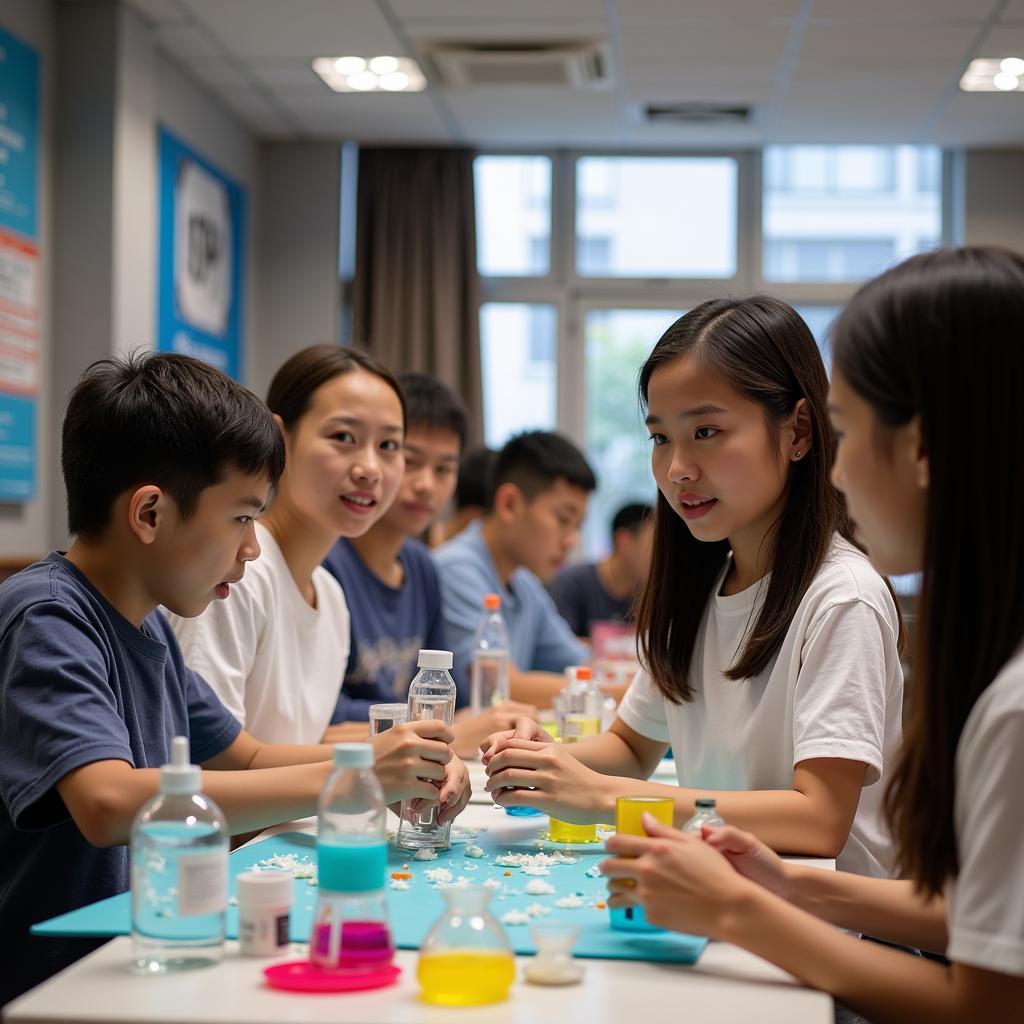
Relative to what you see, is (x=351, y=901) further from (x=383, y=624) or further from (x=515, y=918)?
(x=383, y=624)

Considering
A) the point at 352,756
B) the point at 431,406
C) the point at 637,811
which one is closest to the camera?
the point at 352,756

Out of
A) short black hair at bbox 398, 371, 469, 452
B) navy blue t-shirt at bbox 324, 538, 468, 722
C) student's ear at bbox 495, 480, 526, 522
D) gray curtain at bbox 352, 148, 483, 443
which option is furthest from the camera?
gray curtain at bbox 352, 148, 483, 443

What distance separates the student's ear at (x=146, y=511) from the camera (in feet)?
4.86

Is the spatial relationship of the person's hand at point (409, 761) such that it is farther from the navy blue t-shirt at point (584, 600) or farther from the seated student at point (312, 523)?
the navy blue t-shirt at point (584, 600)

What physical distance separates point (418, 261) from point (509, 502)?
2939mm

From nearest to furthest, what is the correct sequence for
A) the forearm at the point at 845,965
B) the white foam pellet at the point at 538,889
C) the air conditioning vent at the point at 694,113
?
1. the forearm at the point at 845,965
2. the white foam pellet at the point at 538,889
3. the air conditioning vent at the point at 694,113

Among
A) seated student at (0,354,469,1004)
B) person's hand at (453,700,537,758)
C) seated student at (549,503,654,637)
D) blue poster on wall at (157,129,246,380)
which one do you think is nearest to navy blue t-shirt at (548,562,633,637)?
seated student at (549,503,654,637)

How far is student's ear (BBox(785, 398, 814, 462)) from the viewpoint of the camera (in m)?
1.75

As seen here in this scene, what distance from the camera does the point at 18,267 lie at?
4215 millimetres

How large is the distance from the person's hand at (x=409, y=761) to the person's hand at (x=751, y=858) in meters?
0.36

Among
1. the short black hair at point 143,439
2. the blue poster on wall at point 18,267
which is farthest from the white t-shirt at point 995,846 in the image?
the blue poster on wall at point 18,267

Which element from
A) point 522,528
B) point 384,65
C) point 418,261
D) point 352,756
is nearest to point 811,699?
point 352,756

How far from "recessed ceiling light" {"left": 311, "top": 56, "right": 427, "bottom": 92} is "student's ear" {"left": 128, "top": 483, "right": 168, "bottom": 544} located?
13.0 ft

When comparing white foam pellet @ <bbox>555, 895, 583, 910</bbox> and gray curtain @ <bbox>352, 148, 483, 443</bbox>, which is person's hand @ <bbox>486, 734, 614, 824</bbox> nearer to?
white foam pellet @ <bbox>555, 895, 583, 910</bbox>
